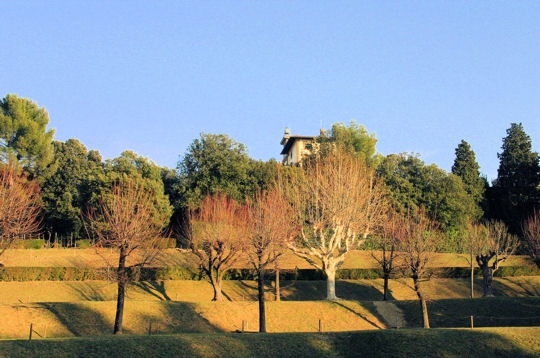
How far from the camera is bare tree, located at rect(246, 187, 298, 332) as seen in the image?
122 feet

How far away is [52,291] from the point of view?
144ft

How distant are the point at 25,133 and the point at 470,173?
60608mm

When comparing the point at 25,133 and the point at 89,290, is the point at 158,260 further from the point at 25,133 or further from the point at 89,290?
the point at 25,133

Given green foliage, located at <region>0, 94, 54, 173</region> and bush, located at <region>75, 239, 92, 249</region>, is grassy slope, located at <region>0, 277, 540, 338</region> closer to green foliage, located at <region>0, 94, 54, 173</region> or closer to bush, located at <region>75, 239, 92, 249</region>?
bush, located at <region>75, 239, 92, 249</region>

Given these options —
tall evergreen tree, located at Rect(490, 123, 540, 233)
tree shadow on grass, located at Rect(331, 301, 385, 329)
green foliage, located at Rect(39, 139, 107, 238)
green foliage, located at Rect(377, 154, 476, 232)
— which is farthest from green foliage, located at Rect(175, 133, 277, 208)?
tall evergreen tree, located at Rect(490, 123, 540, 233)

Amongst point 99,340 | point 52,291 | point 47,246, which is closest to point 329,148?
point 47,246

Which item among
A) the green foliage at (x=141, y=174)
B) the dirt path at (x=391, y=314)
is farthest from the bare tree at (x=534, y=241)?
the green foliage at (x=141, y=174)

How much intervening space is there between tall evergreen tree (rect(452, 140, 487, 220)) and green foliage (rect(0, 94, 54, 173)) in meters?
56.6

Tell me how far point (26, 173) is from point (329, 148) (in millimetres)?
38634

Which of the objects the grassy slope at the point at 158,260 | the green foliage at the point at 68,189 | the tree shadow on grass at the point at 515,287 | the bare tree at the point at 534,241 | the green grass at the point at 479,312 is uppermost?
the green foliage at the point at 68,189

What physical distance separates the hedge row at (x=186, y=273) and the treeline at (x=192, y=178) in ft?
36.0

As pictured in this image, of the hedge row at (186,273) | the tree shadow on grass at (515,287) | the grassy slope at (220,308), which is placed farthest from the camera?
the tree shadow on grass at (515,287)

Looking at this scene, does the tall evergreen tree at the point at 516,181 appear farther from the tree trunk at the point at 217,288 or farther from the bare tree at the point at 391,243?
the tree trunk at the point at 217,288

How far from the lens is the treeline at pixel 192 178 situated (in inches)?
2586
